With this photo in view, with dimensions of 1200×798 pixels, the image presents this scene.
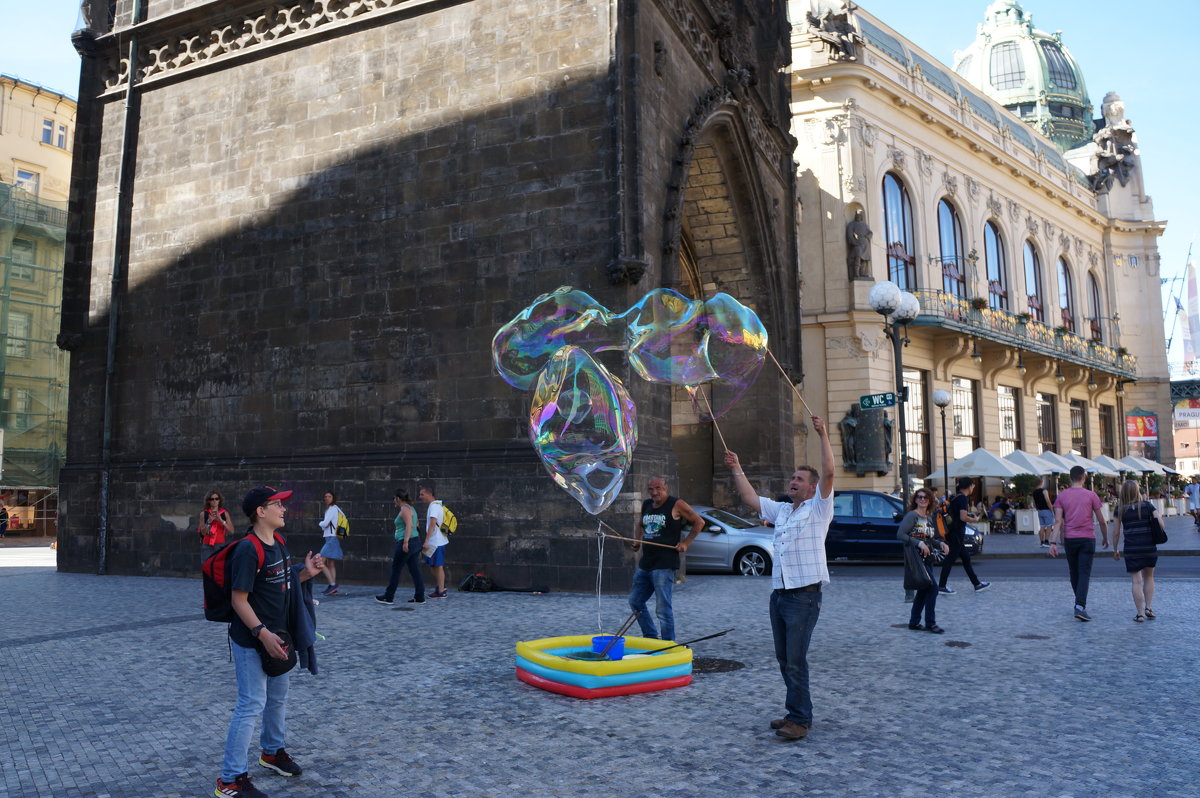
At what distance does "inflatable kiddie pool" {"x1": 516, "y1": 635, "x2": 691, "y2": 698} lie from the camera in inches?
278

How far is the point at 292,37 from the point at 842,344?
63.5ft

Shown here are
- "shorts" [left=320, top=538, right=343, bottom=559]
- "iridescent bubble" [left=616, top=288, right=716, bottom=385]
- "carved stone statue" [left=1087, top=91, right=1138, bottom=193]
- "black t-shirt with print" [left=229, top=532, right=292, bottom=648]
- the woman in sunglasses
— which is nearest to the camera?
"black t-shirt with print" [left=229, top=532, right=292, bottom=648]

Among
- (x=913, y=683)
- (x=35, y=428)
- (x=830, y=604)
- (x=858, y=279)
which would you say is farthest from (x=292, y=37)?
(x=35, y=428)

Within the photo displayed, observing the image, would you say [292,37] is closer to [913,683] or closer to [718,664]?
[718,664]

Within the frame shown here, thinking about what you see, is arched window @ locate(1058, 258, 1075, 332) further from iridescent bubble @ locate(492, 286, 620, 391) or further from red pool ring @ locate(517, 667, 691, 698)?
red pool ring @ locate(517, 667, 691, 698)

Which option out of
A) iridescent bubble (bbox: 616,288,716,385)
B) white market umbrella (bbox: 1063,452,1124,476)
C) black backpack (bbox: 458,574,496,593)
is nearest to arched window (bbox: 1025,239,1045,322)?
white market umbrella (bbox: 1063,452,1124,476)

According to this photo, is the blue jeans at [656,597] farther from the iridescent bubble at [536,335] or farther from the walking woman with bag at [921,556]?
the walking woman with bag at [921,556]

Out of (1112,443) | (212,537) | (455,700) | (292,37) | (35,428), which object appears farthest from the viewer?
(1112,443)

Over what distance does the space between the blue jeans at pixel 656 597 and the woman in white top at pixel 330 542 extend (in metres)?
6.81

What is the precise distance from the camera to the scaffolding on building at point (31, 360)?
36.9m

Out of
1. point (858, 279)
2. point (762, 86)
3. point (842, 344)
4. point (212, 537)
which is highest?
point (762, 86)

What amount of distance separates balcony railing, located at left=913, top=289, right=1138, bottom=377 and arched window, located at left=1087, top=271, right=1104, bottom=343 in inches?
67.0

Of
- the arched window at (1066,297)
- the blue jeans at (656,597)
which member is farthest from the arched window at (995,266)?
the blue jeans at (656,597)

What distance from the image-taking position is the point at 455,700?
707cm
